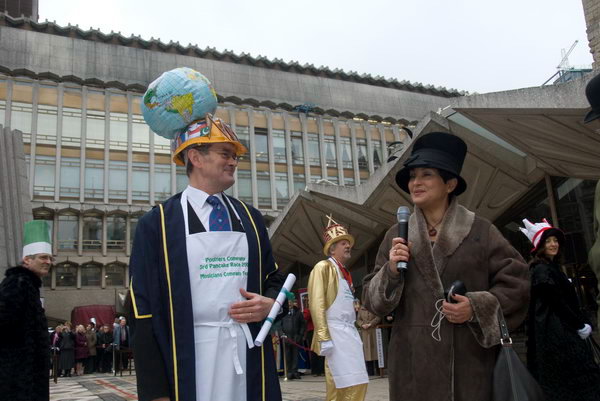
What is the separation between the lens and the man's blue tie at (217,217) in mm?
2982

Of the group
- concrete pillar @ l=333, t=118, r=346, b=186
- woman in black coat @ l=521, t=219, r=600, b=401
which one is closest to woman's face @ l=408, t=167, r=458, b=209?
woman in black coat @ l=521, t=219, r=600, b=401

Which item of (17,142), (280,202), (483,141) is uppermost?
(280,202)

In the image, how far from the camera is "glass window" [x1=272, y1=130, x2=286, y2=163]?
44.0 metres

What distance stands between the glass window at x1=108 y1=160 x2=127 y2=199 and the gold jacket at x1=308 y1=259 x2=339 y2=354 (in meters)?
35.7

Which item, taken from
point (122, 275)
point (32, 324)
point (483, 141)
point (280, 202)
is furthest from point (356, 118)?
point (32, 324)

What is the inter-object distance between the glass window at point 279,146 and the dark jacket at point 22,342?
39071 millimetres

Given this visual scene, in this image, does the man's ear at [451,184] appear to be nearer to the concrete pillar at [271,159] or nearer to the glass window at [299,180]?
the concrete pillar at [271,159]

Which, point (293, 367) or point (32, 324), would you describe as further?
point (293, 367)

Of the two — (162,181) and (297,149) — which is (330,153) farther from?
(162,181)

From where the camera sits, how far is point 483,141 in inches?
409

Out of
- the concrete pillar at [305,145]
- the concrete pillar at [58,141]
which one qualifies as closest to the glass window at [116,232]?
the concrete pillar at [58,141]

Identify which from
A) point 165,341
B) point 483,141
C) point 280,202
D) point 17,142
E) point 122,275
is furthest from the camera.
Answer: point 280,202

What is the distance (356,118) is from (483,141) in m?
37.5

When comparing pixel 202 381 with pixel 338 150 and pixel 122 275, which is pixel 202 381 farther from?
pixel 338 150
